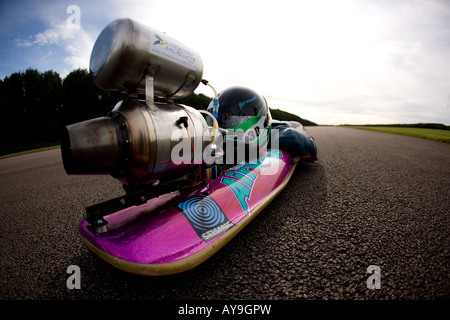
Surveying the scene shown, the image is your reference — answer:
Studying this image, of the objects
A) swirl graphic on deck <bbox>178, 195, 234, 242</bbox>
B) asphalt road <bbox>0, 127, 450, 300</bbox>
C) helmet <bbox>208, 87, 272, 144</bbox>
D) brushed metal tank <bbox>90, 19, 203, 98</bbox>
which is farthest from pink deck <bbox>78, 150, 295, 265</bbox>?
brushed metal tank <bbox>90, 19, 203, 98</bbox>

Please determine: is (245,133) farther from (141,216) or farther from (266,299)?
(266,299)

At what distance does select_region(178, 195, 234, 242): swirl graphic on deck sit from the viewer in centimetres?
176

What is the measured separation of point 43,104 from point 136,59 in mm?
36236

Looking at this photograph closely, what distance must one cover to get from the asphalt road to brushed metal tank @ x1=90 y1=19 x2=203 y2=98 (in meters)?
1.40

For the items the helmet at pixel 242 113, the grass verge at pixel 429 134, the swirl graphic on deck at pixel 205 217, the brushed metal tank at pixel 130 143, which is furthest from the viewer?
the grass verge at pixel 429 134

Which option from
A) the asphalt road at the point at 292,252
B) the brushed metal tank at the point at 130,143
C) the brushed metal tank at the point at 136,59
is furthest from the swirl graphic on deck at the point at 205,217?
the brushed metal tank at the point at 136,59

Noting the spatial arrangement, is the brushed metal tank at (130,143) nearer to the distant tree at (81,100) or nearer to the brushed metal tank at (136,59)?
the brushed metal tank at (136,59)

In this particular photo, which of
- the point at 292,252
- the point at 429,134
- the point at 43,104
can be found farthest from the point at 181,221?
the point at 43,104

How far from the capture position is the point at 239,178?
8.43 feet

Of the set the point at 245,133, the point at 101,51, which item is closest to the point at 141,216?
the point at 101,51

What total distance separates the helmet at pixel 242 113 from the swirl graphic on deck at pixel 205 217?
4.70 feet

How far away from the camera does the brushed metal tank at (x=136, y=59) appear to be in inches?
57.8

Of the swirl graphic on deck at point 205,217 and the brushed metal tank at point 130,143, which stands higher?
the brushed metal tank at point 130,143

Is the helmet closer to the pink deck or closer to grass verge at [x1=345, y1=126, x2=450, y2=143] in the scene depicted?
the pink deck
